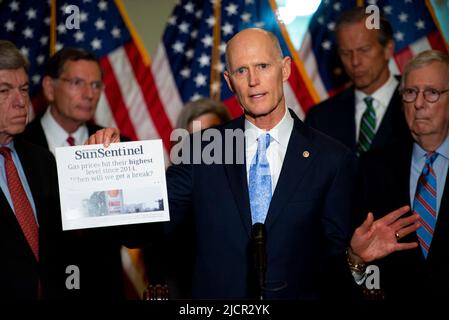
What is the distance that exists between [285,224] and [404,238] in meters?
0.86

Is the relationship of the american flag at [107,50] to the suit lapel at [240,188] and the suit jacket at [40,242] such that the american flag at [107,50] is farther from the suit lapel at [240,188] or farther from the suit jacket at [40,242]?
the suit lapel at [240,188]

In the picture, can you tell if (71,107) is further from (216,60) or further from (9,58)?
(216,60)

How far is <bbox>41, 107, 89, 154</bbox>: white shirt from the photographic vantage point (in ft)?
13.3

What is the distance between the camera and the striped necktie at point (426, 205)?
2.99m

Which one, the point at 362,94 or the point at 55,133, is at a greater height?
the point at 362,94

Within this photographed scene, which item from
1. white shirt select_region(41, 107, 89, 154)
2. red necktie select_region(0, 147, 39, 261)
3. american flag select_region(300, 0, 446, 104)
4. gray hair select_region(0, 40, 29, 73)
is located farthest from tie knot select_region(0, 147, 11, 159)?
american flag select_region(300, 0, 446, 104)

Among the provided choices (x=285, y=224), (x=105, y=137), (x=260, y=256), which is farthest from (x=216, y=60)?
(x=260, y=256)

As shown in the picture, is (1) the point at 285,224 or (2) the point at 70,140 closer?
(1) the point at 285,224

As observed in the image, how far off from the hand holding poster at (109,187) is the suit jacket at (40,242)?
46cm

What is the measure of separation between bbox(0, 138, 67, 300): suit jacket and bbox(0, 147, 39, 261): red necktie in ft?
0.15

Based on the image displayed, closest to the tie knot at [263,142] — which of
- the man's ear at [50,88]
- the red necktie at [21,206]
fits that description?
the red necktie at [21,206]

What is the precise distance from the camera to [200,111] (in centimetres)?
423

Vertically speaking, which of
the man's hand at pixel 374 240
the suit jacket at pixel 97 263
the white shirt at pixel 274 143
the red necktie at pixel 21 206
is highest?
the white shirt at pixel 274 143

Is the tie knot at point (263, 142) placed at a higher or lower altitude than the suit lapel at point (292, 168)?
higher
